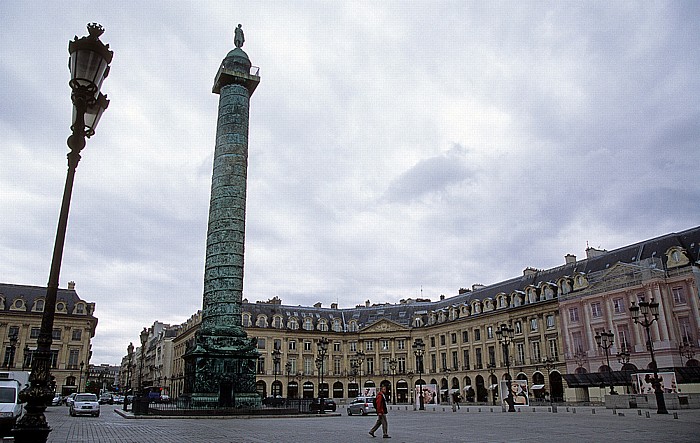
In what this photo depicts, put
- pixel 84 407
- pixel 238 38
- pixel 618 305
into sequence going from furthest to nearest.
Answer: pixel 618 305
pixel 238 38
pixel 84 407

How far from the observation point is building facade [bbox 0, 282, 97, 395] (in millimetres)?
52969

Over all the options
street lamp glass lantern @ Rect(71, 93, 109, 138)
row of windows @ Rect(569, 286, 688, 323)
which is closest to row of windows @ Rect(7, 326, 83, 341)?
row of windows @ Rect(569, 286, 688, 323)

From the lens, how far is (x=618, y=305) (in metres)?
37.4

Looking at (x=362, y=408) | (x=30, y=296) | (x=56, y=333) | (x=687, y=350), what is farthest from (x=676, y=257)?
(x=30, y=296)

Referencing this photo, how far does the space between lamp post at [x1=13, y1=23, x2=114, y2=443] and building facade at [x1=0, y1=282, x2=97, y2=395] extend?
2121 inches

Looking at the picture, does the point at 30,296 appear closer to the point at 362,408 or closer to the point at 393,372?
the point at 393,372

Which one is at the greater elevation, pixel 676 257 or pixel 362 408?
pixel 676 257

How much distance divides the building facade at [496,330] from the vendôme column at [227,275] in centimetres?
330

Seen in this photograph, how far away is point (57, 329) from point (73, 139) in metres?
56.4

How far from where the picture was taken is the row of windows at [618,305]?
113 feet

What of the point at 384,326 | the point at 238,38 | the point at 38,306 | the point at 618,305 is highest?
the point at 238,38

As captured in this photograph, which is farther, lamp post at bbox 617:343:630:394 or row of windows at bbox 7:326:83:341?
row of windows at bbox 7:326:83:341

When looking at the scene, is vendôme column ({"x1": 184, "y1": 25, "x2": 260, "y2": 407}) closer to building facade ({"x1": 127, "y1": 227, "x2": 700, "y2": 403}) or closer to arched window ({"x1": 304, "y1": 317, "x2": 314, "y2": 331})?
building facade ({"x1": 127, "y1": 227, "x2": 700, "y2": 403})

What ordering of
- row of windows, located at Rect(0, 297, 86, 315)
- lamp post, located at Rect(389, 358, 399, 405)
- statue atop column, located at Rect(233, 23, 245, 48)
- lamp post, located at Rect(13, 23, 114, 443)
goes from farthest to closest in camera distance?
lamp post, located at Rect(389, 358, 399, 405)
row of windows, located at Rect(0, 297, 86, 315)
statue atop column, located at Rect(233, 23, 245, 48)
lamp post, located at Rect(13, 23, 114, 443)
